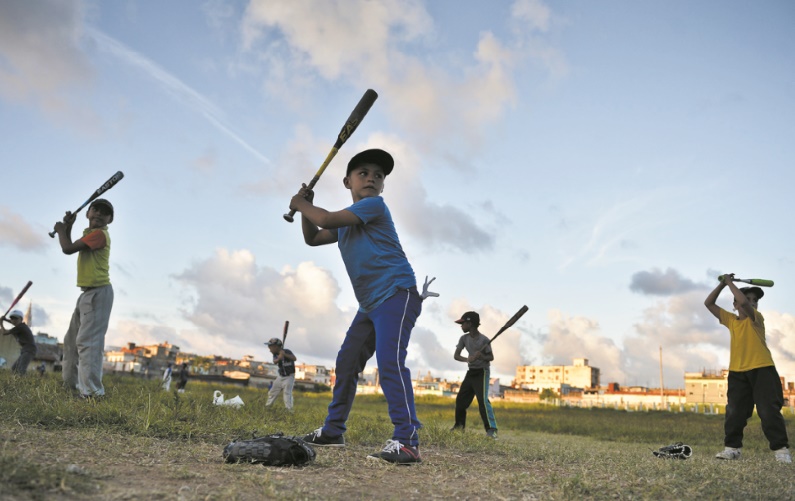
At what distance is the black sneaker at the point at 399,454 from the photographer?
4207 millimetres

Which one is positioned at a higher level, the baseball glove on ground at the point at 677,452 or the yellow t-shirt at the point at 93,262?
the yellow t-shirt at the point at 93,262

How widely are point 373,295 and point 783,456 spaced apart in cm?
550

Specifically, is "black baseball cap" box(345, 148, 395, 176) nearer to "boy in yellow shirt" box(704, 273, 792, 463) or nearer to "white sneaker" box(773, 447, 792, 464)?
"boy in yellow shirt" box(704, 273, 792, 463)

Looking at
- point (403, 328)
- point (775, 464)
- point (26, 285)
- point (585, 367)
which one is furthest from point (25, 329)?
point (585, 367)

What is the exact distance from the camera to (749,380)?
7.20 metres

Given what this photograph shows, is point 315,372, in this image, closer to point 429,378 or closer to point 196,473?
point 429,378

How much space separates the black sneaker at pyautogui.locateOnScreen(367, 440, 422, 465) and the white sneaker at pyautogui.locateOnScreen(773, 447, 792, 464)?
4813 millimetres

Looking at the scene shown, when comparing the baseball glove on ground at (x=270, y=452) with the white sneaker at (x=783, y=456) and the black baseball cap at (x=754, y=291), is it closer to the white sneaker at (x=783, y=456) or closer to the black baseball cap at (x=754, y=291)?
the white sneaker at (x=783, y=456)

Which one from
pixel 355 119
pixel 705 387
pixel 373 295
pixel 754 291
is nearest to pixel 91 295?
pixel 355 119

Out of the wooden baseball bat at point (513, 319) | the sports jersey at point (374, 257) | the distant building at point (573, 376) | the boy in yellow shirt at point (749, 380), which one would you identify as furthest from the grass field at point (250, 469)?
the distant building at point (573, 376)

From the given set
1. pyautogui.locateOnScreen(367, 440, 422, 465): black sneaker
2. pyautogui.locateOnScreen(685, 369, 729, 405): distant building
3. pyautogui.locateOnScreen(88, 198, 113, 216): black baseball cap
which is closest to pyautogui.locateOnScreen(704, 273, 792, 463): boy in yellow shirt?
pyautogui.locateOnScreen(367, 440, 422, 465): black sneaker

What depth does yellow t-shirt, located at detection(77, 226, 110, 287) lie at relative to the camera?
738cm

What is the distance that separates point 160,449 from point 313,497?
181cm

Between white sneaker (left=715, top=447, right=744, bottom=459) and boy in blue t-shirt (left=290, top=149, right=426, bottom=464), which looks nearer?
boy in blue t-shirt (left=290, top=149, right=426, bottom=464)
